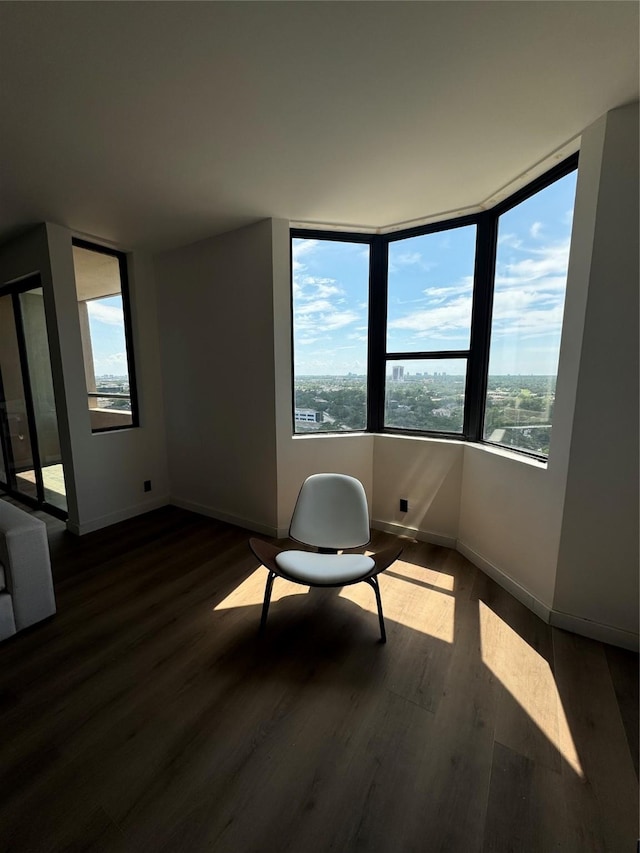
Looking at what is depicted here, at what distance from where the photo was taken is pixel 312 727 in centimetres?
147

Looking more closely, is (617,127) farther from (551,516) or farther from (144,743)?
(144,743)

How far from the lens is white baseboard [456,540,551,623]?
2.12 metres

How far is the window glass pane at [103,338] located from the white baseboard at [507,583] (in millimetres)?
3481

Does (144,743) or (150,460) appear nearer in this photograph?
(144,743)

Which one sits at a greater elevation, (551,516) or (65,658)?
(551,516)

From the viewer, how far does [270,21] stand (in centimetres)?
121

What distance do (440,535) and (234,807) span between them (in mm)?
2297

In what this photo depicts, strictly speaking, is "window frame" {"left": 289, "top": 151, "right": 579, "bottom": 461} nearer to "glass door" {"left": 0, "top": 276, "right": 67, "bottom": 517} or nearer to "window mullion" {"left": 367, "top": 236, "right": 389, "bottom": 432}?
"window mullion" {"left": 367, "top": 236, "right": 389, "bottom": 432}

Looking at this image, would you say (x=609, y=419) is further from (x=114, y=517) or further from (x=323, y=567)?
(x=114, y=517)

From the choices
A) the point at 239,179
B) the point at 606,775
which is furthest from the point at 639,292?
the point at 239,179

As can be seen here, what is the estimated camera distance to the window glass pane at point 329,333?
308 centimetres

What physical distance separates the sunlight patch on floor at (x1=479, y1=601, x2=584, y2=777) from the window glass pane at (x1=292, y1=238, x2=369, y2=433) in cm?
192

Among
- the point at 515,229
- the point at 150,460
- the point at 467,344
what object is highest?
the point at 515,229

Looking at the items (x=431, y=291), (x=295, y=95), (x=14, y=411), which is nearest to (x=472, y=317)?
(x=431, y=291)
